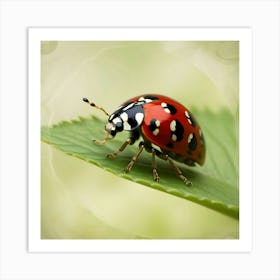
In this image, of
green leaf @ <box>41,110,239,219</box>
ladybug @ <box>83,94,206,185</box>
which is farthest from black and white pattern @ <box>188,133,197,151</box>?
green leaf @ <box>41,110,239,219</box>

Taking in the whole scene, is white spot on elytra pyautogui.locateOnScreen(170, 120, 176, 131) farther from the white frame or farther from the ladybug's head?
the white frame

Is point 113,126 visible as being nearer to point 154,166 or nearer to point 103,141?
point 103,141

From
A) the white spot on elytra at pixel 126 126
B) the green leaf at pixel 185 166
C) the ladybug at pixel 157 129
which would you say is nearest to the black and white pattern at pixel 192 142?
the ladybug at pixel 157 129

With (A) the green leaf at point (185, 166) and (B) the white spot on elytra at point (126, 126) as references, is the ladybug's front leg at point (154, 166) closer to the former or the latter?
(A) the green leaf at point (185, 166)

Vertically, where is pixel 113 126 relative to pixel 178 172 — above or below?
above
